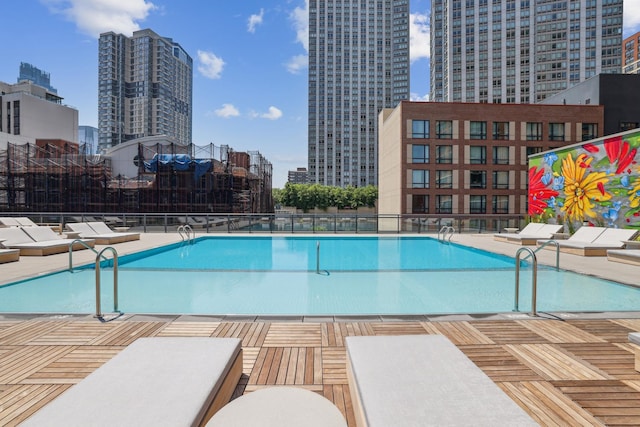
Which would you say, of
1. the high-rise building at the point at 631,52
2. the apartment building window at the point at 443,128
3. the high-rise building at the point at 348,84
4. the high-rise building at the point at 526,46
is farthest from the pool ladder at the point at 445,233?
the high-rise building at the point at 631,52

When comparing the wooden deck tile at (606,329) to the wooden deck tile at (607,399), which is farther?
the wooden deck tile at (606,329)

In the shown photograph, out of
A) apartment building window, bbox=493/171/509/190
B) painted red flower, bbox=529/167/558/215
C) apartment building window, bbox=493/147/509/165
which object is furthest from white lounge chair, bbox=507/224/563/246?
apartment building window, bbox=493/147/509/165

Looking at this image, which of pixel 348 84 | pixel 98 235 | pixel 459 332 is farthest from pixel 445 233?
pixel 348 84

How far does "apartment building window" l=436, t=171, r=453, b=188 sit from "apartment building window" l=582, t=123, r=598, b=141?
12918 millimetres

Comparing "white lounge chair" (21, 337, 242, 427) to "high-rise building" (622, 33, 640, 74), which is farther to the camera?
"high-rise building" (622, 33, 640, 74)

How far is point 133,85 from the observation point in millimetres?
123750

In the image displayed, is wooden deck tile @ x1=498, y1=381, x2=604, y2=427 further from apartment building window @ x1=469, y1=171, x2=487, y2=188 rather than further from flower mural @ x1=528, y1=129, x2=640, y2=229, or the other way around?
apartment building window @ x1=469, y1=171, x2=487, y2=188

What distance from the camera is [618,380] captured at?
292cm

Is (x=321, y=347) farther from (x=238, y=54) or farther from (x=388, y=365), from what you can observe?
(x=238, y=54)

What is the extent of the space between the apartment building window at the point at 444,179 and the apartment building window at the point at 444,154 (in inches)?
44.2

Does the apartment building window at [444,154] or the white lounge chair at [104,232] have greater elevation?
the apartment building window at [444,154]

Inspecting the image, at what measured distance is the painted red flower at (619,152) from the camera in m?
11.7

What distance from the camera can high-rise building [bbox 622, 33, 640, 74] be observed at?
322 feet

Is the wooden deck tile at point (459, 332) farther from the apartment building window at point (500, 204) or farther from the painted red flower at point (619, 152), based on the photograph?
the apartment building window at point (500, 204)
